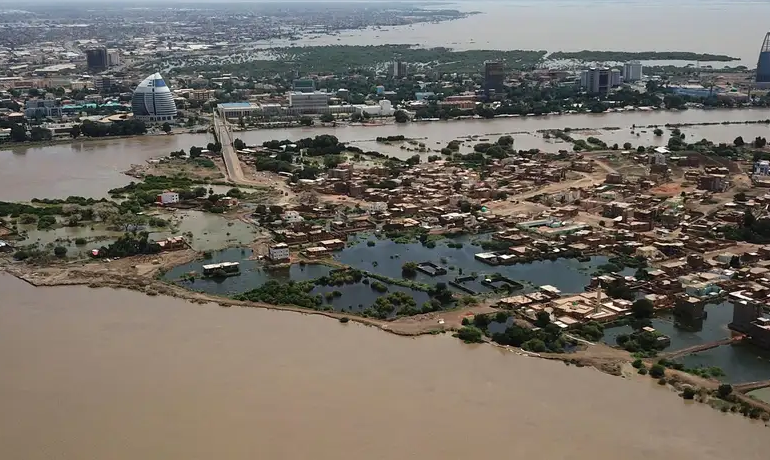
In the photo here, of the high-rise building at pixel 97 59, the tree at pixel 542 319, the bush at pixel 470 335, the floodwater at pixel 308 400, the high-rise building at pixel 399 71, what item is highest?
the high-rise building at pixel 97 59

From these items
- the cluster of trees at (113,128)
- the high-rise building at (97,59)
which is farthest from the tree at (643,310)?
the high-rise building at (97,59)

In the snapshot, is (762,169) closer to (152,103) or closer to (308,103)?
(308,103)

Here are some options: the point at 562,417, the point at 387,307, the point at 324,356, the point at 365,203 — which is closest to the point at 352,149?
the point at 365,203

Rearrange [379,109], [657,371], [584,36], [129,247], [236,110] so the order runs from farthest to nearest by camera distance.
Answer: [584,36] < [379,109] < [236,110] < [129,247] < [657,371]

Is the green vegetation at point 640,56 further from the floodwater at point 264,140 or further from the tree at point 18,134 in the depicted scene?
the tree at point 18,134

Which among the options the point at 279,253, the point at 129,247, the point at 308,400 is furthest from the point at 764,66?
the point at 308,400

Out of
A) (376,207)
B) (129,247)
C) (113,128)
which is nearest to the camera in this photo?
(129,247)
